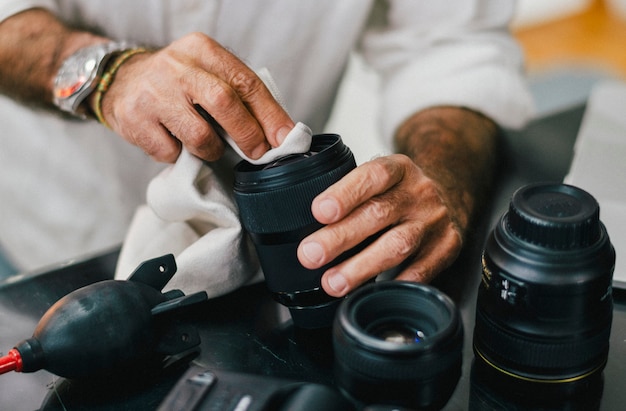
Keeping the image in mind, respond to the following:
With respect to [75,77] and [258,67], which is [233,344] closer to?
[75,77]

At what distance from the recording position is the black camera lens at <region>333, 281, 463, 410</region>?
399 mm

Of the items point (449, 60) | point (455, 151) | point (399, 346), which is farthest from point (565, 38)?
point (399, 346)

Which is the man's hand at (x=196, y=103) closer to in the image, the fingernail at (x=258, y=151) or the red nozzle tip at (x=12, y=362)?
the fingernail at (x=258, y=151)

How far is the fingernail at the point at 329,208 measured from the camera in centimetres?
51

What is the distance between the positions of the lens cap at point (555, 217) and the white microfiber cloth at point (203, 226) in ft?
0.57

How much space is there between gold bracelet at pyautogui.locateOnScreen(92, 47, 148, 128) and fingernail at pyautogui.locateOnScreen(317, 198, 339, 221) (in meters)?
0.30

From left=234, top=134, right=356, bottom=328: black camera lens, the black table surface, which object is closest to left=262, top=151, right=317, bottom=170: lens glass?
left=234, top=134, right=356, bottom=328: black camera lens

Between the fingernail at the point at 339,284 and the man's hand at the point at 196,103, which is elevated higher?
the man's hand at the point at 196,103

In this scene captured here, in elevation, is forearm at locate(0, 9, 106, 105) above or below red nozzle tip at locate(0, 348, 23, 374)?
above

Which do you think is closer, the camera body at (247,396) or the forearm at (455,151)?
the camera body at (247,396)

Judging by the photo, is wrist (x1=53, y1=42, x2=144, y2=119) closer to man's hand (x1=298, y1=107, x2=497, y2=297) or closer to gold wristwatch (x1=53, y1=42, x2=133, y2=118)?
gold wristwatch (x1=53, y1=42, x2=133, y2=118)

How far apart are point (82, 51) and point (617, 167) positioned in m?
0.58

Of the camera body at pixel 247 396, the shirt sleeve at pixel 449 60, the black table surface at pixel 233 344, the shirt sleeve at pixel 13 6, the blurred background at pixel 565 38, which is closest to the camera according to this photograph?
the camera body at pixel 247 396

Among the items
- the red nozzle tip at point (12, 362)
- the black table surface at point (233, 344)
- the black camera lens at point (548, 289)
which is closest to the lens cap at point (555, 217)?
the black camera lens at point (548, 289)
